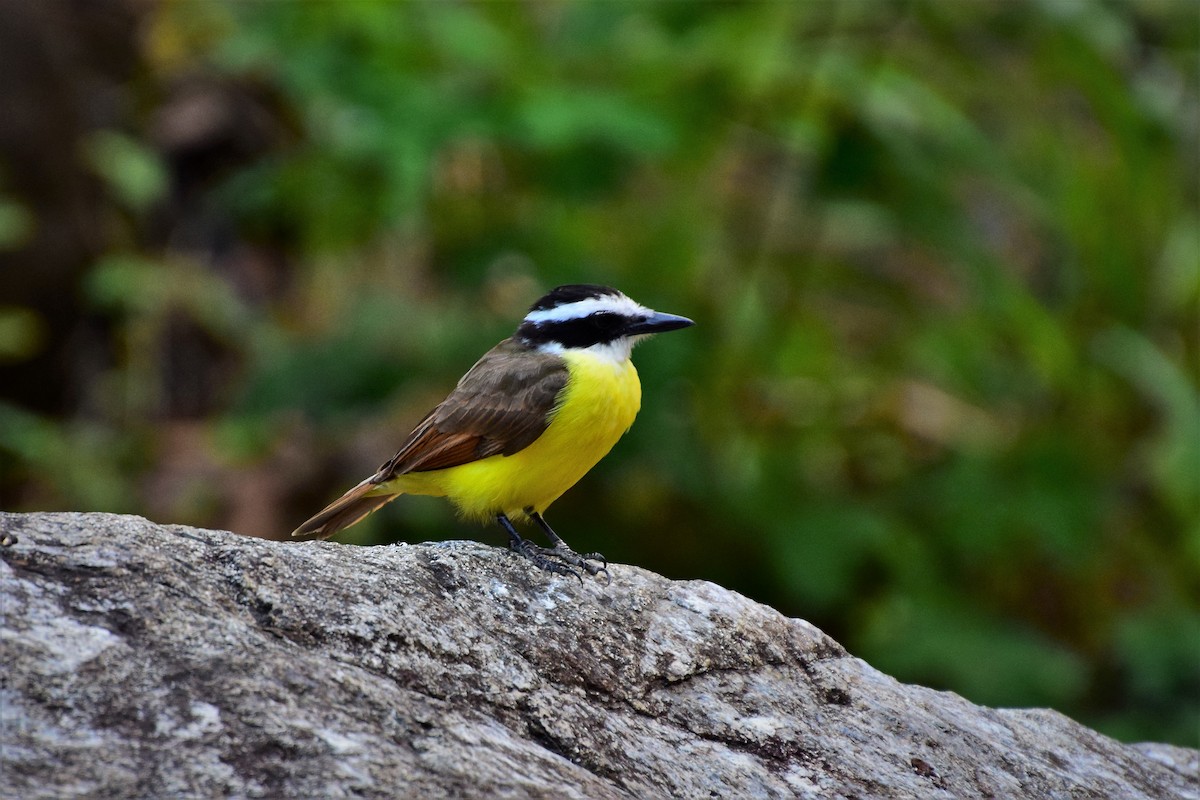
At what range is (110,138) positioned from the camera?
12.4 m

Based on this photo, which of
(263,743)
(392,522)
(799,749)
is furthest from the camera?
(392,522)

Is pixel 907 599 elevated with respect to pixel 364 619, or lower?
elevated

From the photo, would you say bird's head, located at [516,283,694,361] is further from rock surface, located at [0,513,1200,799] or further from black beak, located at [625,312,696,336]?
rock surface, located at [0,513,1200,799]

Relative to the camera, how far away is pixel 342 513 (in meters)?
5.73

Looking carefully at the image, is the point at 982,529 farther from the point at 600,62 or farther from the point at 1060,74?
the point at 600,62

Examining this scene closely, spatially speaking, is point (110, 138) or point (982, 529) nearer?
point (982, 529)

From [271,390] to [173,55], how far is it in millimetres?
6545

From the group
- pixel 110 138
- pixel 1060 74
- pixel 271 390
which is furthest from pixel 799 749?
pixel 110 138

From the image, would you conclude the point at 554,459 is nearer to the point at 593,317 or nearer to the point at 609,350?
the point at 609,350

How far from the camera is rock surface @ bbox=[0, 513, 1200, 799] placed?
3131mm

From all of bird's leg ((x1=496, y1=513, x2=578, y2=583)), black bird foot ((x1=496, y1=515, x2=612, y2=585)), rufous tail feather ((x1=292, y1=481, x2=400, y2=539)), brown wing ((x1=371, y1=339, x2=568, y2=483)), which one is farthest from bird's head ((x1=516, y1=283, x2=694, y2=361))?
black bird foot ((x1=496, y1=515, x2=612, y2=585))

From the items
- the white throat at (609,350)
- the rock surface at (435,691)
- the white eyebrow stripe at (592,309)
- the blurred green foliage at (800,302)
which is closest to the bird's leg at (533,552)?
the rock surface at (435,691)

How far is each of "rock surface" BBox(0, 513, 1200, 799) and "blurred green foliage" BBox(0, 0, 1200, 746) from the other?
9.73 feet

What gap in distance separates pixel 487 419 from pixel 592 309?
28.2 inches
